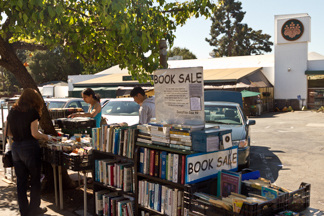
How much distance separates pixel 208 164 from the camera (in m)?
3.82

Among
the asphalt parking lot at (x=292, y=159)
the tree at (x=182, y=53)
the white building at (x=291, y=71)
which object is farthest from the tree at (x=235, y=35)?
the asphalt parking lot at (x=292, y=159)

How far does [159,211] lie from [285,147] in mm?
8501

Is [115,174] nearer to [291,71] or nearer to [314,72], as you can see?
[314,72]

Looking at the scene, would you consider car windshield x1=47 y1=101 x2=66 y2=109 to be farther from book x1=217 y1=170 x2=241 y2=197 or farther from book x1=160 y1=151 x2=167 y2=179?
book x1=217 y1=170 x2=241 y2=197

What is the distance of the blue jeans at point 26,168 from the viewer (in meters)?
5.10

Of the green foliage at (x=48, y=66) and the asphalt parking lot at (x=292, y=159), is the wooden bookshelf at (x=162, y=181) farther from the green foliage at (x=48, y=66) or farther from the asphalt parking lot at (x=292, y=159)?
the green foliage at (x=48, y=66)

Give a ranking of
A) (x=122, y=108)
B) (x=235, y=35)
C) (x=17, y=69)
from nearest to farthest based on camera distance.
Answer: (x=17, y=69) → (x=122, y=108) → (x=235, y=35)

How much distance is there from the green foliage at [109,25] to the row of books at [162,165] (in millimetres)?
2269

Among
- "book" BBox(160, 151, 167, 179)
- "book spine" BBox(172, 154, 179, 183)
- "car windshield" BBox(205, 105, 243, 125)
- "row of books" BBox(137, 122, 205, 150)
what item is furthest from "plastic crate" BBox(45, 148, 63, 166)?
"car windshield" BBox(205, 105, 243, 125)

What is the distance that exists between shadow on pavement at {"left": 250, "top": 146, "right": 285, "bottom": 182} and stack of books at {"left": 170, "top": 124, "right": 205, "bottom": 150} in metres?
4.33

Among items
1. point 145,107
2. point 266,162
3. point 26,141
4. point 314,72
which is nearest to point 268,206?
point 145,107

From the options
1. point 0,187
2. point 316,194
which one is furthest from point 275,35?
point 0,187

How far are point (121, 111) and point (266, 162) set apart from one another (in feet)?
15.5

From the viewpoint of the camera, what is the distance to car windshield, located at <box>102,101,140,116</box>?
10.3m
